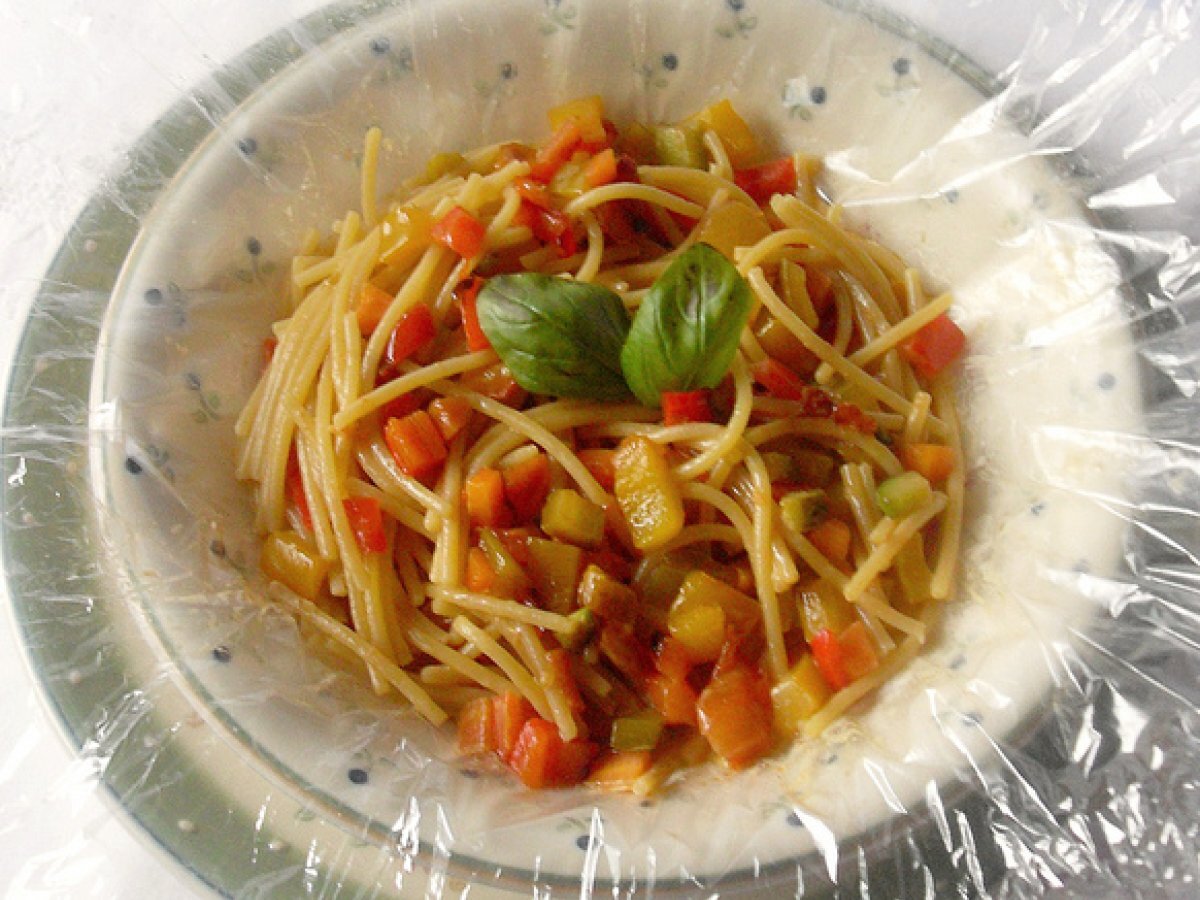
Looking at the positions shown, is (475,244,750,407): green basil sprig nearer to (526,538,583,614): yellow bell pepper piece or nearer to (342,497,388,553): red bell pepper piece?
(526,538,583,614): yellow bell pepper piece

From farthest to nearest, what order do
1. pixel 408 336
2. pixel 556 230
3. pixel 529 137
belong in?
1. pixel 529 137
2. pixel 556 230
3. pixel 408 336

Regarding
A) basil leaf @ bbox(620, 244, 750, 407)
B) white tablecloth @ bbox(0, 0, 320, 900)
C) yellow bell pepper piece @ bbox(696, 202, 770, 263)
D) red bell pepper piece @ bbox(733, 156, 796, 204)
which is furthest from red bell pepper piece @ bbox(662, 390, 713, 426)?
white tablecloth @ bbox(0, 0, 320, 900)

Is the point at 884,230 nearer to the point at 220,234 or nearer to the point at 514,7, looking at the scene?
the point at 514,7

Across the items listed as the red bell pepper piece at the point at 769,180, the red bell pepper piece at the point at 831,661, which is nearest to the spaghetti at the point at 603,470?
the red bell pepper piece at the point at 831,661

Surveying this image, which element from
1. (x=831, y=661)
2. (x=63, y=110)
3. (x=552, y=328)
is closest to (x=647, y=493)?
(x=552, y=328)

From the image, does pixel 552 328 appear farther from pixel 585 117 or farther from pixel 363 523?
pixel 585 117

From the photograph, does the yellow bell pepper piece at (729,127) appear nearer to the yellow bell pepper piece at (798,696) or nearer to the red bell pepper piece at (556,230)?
the red bell pepper piece at (556,230)
